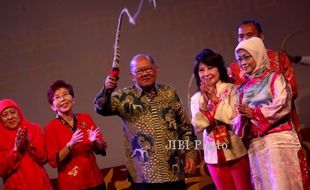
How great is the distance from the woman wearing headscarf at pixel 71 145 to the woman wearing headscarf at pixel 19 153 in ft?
0.26

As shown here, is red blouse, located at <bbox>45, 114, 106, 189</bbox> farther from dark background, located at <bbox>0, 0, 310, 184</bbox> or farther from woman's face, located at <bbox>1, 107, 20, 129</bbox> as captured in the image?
dark background, located at <bbox>0, 0, 310, 184</bbox>

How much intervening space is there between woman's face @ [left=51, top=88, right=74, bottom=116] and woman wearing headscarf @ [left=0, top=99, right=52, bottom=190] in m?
0.19

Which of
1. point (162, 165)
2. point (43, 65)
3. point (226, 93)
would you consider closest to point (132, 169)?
point (162, 165)

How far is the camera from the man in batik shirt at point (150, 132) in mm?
2414

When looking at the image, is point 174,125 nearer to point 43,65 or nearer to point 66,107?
point 66,107

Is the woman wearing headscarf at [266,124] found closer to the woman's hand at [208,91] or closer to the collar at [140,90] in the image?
the woman's hand at [208,91]

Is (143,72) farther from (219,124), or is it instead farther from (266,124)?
(266,124)

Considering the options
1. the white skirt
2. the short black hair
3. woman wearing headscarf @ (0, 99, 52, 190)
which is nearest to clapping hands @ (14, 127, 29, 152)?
woman wearing headscarf @ (0, 99, 52, 190)

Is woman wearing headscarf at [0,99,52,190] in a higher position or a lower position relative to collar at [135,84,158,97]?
lower

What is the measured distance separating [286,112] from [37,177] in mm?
1454

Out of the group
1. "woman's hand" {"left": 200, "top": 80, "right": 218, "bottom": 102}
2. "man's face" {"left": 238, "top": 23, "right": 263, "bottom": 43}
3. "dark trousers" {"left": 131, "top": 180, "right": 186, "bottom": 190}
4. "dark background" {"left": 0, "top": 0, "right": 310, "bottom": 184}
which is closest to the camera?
"dark trousers" {"left": 131, "top": 180, "right": 186, "bottom": 190}

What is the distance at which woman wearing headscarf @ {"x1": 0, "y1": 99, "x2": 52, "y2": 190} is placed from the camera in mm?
2477

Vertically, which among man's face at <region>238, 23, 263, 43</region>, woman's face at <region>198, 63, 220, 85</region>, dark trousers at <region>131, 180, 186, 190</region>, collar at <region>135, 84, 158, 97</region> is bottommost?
dark trousers at <region>131, 180, 186, 190</region>

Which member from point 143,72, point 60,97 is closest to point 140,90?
point 143,72
